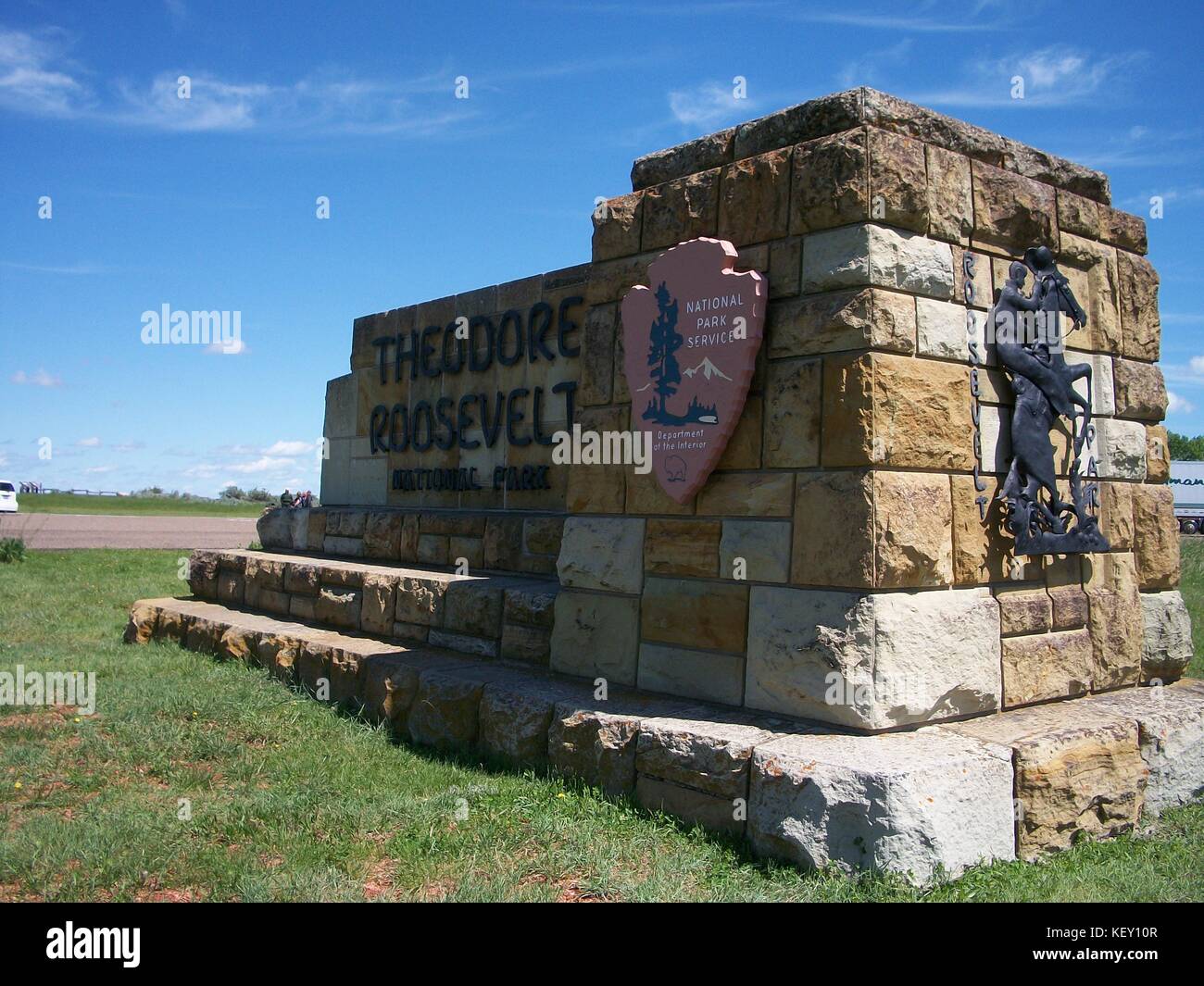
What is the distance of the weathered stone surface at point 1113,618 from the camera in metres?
5.20

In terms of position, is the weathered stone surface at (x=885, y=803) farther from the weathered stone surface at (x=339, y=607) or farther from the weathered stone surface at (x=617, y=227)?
the weathered stone surface at (x=339, y=607)

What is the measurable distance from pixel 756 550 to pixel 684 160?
208 centimetres

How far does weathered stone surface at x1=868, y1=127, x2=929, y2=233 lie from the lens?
4305mm

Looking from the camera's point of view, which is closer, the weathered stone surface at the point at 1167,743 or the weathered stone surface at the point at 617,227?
the weathered stone surface at the point at 1167,743

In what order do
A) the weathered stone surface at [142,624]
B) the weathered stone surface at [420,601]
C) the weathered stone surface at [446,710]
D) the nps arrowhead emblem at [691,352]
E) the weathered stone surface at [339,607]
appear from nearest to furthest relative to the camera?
1. the nps arrowhead emblem at [691,352]
2. the weathered stone surface at [446,710]
3. the weathered stone surface at [420,601]
4. the weathered stone surface at [339,607]
5. the weathered stone surface at [142,624]

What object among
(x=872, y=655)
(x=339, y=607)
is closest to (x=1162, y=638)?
(x=872, y=655)

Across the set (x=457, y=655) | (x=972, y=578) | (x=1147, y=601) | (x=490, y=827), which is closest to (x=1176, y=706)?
(x=1147, y=601)

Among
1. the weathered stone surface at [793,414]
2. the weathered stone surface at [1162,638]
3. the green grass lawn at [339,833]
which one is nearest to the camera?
the green grass lawn at [339,833]

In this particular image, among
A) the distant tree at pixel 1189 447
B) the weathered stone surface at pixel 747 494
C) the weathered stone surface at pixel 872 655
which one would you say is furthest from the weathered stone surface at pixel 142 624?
the distant tree at pixel 1189 447

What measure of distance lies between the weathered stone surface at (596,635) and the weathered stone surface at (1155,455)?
2976mm

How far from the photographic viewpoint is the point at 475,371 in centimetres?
812

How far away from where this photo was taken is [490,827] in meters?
4.55

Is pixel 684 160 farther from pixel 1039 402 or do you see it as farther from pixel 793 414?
pixel 1039 402

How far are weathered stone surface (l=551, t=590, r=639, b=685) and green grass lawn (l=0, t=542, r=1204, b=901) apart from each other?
2.14 feet
